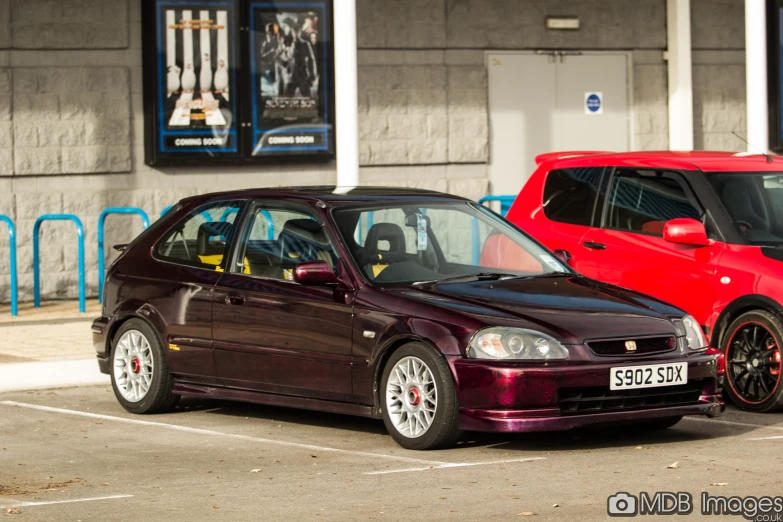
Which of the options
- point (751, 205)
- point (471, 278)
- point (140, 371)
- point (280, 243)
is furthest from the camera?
point (751, 205)

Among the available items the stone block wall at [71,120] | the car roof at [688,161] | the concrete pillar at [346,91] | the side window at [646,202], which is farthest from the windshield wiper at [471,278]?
the stone block wall at [71,120]

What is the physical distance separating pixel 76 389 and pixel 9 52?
21.9ft

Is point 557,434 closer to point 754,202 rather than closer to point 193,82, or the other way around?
point 754,202

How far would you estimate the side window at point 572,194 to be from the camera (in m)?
11.5

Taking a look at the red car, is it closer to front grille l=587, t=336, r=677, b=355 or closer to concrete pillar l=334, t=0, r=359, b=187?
front grille l=587, t=336, r=677, b=355

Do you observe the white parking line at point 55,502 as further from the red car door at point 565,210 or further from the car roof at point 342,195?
the red car door at point 565,210

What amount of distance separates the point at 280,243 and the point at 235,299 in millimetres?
438

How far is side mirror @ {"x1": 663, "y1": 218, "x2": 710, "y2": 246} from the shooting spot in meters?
10.3

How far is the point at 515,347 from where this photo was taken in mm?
8305

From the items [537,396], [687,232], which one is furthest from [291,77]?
Result: [537,396]

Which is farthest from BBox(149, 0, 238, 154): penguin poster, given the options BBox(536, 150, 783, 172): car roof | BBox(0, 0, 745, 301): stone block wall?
BBox(536, 150, 783, 172): car roof

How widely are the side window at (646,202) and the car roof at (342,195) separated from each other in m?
1.59

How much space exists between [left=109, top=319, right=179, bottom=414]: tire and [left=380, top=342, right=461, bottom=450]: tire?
1.97 meters

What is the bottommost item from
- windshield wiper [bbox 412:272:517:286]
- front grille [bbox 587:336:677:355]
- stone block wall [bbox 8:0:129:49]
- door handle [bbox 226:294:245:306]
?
front grille [bbox 587:336:677:355]
